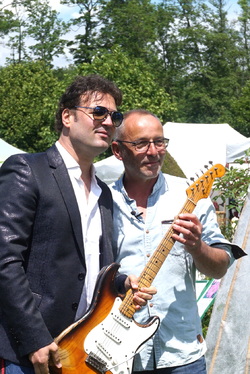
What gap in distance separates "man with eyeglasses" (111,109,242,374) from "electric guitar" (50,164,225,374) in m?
0.19

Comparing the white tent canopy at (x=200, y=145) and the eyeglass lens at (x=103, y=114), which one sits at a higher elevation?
the eyeglass lens at (x=103, y=114)

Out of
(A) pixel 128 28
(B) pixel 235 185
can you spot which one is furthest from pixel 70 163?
(A) pixel 128 28

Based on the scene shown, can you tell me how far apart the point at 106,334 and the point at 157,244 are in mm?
562

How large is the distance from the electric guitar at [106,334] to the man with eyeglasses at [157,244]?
0.19 metres

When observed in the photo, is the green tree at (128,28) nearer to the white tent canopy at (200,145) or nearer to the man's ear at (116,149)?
the white tent canopy at (200,145)

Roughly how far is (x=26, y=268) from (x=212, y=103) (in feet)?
138

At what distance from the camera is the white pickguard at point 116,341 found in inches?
107

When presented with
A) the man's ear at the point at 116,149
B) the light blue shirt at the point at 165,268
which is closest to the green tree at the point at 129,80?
the man's ear at the point at 116,149

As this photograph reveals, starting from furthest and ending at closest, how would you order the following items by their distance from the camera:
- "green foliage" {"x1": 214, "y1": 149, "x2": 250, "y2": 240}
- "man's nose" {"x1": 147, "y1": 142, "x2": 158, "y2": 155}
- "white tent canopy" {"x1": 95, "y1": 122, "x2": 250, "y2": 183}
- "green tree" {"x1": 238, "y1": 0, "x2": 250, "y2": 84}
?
"green tree" {"x1": 238, "y1": 0, "x2": 250, "y2": 84}, "white tent canopy" {"x1": 95, "y1": 122, "x2": 250, "y2": 183}, "green foliage" {"x1": 214, "y1": 149, "x2": 250, "y2": 240}, "man's nose" {"x1": 147, "y1": 142, "x2": 158, "y2": 155}

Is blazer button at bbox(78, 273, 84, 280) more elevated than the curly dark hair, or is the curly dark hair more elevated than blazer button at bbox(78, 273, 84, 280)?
the curly dark hair

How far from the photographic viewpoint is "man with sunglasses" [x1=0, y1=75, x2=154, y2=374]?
251 cm

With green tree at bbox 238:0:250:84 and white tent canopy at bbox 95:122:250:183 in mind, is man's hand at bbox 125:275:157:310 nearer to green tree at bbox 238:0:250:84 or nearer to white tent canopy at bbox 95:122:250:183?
white tent canopy at bbox 95:122:250:183

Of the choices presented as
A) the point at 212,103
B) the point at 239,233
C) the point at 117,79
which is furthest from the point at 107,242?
the point at 212,103

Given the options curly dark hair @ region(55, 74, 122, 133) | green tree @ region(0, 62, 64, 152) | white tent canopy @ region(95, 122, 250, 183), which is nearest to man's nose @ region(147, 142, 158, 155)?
curly dark hair @ region(55, 74, 122, 133)
